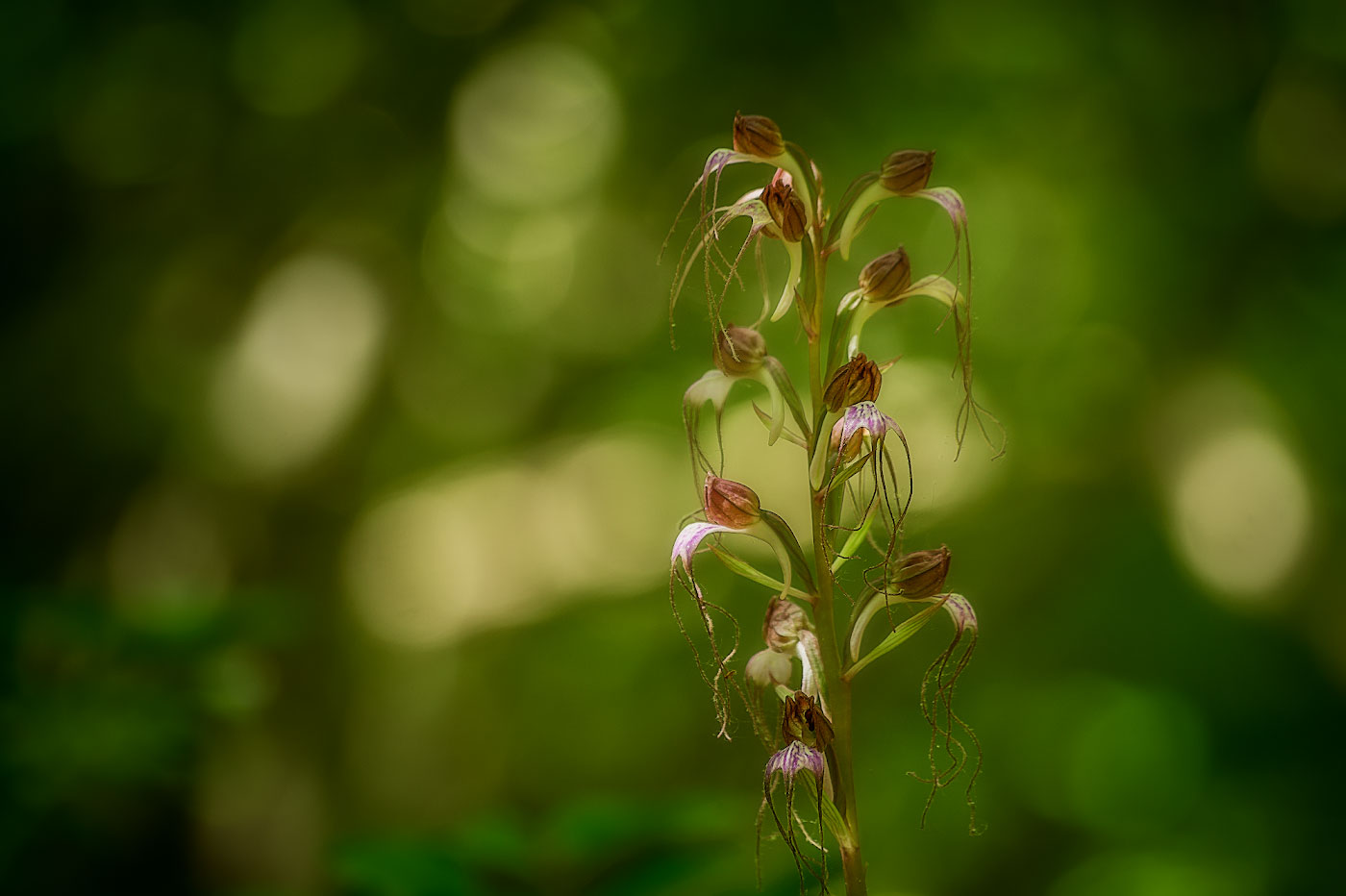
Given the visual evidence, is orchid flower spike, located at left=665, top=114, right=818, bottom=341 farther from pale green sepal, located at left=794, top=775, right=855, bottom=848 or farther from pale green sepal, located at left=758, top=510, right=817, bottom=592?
pale green sepal, located at left=794, top=775, right=855, bottom=848

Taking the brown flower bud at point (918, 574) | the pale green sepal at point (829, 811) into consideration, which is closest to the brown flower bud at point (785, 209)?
the brown flower bud at point (918, 574)

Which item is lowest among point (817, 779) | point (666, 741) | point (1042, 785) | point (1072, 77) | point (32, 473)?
point (666, 741)

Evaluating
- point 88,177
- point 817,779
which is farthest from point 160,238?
point 817,779

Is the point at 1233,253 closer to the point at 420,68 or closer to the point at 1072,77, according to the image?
the point at 1072,77

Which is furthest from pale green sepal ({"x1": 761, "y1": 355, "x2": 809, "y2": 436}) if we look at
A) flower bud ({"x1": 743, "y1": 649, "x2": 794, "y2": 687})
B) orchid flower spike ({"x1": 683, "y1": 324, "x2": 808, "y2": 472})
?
flower bud ({"x1": 743, "y1": 649, "x2": 794, "y2": 687})

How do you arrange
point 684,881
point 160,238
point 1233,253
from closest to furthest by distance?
1. point 684,881
2. point 1233,253
3. point 160,238

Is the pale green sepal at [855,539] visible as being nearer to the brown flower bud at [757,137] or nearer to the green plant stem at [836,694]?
the green plant stem at [836,694]

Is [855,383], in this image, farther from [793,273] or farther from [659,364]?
[659,364]
